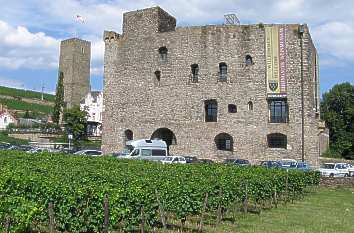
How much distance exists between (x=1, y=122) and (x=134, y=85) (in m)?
52.5

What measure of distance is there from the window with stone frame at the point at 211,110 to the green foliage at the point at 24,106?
74840 mm

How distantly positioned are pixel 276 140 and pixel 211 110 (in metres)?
6.23

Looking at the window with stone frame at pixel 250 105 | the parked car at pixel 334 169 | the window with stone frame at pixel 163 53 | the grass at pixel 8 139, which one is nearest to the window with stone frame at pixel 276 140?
the window with stone frame at pixel 250 105

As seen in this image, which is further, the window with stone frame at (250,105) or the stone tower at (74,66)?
the stone tower at (74,66)

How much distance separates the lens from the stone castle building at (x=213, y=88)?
124 feet

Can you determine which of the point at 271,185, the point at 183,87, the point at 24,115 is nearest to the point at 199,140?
the point at 183,87

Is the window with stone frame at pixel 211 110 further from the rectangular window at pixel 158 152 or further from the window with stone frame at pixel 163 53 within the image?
the rectangular window at pixel 158 152

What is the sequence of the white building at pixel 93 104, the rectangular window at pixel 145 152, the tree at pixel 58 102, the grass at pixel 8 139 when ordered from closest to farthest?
the rectangular window at pixel 145 152 → the grass at pixel 8 139 → the tree at pixel 58 102 → the white building at pixel 93 104

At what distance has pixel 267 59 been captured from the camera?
126 feet

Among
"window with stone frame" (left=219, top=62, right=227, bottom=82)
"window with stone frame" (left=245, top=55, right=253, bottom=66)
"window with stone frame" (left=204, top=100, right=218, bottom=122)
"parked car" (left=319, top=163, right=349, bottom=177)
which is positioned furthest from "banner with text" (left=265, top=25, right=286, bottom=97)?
"parked car" (left=319, top=163, right=349, bottom=177)

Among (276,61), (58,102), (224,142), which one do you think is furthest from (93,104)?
(276,61)

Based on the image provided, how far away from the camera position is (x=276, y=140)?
128 feet

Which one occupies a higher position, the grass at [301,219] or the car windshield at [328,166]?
the car windshield at [328,166]

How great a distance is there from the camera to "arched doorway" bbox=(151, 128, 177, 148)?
4267 centimetres
